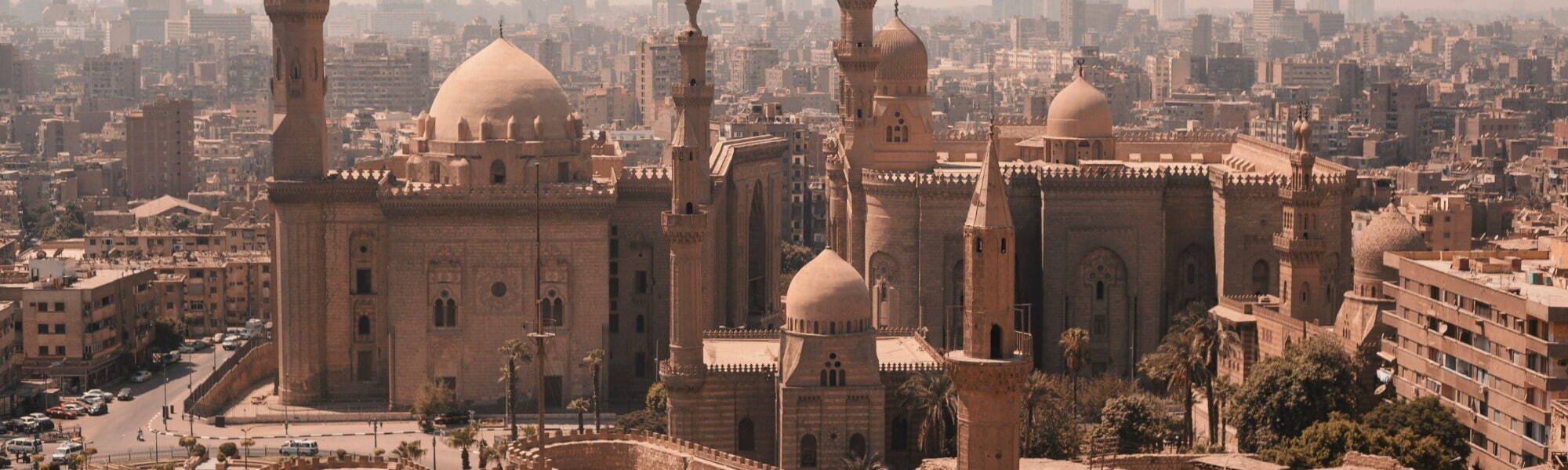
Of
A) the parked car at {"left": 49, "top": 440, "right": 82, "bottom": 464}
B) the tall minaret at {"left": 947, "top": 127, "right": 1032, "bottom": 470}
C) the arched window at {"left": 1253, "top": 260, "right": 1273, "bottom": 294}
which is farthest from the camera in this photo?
the arched window at {"left": 1253, "top": 260, "right": 1273, "bottom": 294}

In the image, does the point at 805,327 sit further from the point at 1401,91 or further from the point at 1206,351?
the point at 1401,91

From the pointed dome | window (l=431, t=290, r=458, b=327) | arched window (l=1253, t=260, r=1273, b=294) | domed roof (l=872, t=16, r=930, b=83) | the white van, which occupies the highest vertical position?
domed roof (l=872, t=16, r=930, b=83)

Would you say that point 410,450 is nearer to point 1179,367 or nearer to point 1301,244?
point 1179,367

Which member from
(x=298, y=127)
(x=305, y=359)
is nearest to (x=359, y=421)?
(x=305, y=359)

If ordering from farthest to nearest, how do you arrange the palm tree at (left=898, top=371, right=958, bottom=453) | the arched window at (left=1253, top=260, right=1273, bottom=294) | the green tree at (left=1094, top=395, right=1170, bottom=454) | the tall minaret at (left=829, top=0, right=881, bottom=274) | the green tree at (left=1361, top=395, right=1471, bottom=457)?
the tall minaret at (left=829, top=0, right=881, bottom=274), the arched window at (left=1253, top=260, right=1273, bottom=294), the green tree at (left=1094, top=395, right=1170, bottom=454), the palm tree at (left=898, top=371, right=958, bottom=453), the green tree at (left=1361, top=395, right=1471, bottom=457)

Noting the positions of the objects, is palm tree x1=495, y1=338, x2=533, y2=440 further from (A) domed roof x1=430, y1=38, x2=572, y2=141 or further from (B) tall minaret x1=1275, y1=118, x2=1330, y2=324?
(B) tall minaret x1=1275, y1=118, x2=1330, y2=324

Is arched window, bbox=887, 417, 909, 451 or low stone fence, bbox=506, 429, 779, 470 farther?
arched window, bbox=887, 417, 909, 451

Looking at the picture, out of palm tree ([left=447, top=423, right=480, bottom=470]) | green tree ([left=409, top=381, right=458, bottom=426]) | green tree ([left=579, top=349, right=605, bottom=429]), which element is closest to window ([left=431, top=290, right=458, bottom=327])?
green tree ([left=409, top=381, right=458, bottom=426])
